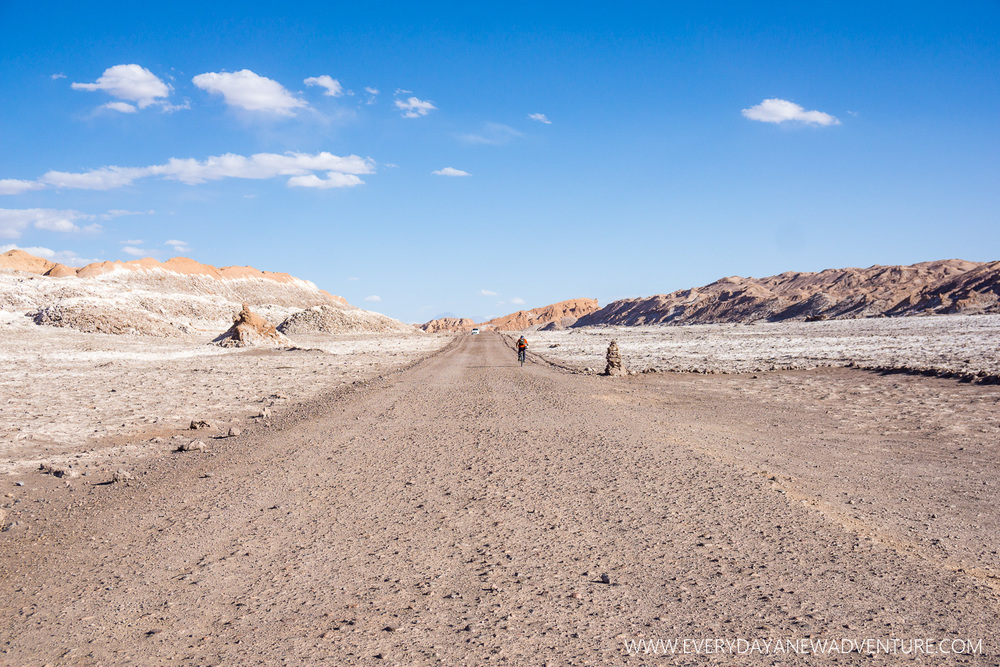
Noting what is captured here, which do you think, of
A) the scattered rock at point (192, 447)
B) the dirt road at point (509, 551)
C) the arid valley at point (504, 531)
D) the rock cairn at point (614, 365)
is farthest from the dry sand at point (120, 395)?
the rock cairn at point (614, 365)

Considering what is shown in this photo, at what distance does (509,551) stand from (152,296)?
77434 mm

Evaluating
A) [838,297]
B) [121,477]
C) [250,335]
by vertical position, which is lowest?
[121,477]

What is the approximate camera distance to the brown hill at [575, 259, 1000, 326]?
75.6 meters

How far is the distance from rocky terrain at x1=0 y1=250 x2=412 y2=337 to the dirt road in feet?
165

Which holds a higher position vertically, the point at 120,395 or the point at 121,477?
the point at 120,395

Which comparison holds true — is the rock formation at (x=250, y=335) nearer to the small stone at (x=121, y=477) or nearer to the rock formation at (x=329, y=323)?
the rock formation at (x=329, y=323)

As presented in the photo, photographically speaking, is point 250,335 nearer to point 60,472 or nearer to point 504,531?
point 60,472

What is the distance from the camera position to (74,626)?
13.7 ft

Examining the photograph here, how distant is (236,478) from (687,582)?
608 cm

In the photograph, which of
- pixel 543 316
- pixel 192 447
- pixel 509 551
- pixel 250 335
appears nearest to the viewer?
pixel 509 551

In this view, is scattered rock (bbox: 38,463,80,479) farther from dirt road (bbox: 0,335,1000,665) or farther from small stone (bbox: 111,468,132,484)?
small stone (bbox: 111,468,132,484)

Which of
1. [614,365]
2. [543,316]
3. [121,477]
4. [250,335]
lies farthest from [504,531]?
[543,316]

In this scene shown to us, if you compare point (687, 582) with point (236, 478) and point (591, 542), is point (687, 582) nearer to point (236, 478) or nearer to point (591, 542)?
point (591, 542)

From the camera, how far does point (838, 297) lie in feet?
318
